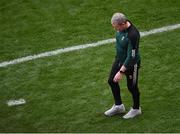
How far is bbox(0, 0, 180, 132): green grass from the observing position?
9227 mm

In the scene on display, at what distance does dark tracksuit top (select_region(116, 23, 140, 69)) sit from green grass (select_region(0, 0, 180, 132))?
3.84ft

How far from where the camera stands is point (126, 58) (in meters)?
8.59

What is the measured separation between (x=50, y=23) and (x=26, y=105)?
377 cm

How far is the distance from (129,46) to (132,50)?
0.26ft

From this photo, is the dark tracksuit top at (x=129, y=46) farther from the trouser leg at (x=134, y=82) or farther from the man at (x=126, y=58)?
the trouser leg at (x=134, y=82)

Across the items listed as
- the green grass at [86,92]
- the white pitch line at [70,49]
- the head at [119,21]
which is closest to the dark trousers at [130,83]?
the green grass at [86,92]

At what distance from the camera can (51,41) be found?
1231 cm

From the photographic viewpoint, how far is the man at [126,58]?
841cm

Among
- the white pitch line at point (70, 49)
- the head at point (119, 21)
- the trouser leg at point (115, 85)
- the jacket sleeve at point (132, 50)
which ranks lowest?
the white pitch line at point (70, 49)

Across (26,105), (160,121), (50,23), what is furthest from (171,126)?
(50,23)

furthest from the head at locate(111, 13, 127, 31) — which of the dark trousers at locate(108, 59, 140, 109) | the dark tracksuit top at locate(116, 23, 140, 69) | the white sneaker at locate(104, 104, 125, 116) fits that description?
the white sneaker at locate(104, 104, 125, 116)

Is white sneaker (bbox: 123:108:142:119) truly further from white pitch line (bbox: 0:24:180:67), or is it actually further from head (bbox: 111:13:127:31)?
white pitch line (bbox: 0:24:180:67)

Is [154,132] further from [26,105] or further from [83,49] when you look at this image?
[83,49]

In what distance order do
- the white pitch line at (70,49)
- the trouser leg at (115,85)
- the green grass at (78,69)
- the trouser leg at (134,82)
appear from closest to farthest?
the trouser leg at (134,82) < the trouser leg at (115,85) < the green grass at (78,69) < the white pitch line at (70,49)
